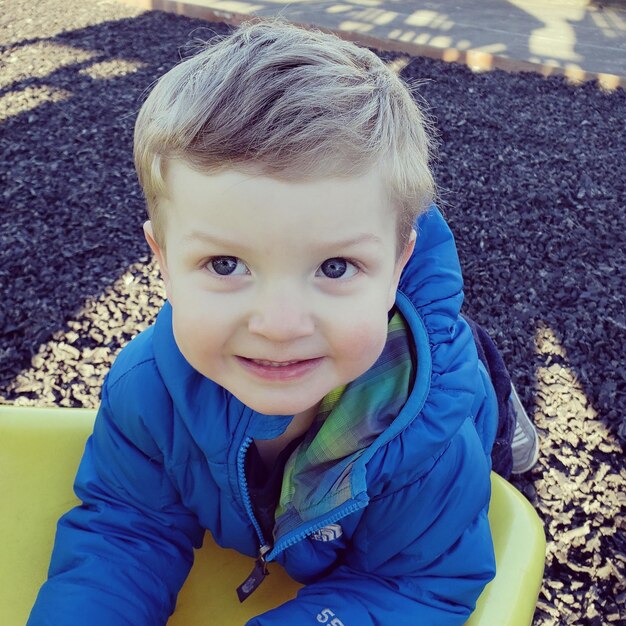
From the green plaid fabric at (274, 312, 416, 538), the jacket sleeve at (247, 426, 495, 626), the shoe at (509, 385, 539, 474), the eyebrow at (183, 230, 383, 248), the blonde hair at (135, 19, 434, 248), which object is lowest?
the shoe at (509, 385, 539, 474)

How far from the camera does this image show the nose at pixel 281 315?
2.36 feet

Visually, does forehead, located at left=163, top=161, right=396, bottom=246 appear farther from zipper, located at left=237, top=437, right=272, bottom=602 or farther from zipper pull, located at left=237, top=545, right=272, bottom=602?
zipper pull, located at left=237, top=545, right=272, bottom=602

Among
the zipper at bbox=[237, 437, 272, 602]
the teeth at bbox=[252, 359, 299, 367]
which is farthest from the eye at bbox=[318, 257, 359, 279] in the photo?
the zipper at bbox=[237, 437, 272, 602]

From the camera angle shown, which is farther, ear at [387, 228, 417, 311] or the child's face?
ear at [387, 228, 417, 311]

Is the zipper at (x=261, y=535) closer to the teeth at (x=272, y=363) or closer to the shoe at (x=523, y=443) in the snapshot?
the teeth at (x=272, y=363)

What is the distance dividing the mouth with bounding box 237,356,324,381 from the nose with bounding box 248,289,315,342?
6 cm

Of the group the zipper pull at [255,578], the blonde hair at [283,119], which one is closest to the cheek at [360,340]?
the blonde hair at [283,119]

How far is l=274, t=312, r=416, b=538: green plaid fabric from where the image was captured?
0.92 meters

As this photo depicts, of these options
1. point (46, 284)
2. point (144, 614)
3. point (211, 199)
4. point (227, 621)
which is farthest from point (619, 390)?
point (46, 284)

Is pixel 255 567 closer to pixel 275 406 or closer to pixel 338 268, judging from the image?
pixel 275 406

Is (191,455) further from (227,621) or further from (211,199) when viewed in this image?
(211,199)

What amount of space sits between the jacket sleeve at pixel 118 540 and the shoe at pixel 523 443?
0.80 m

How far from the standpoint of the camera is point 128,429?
3.19 ft

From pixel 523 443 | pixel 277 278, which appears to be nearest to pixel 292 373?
pixel 277 278
